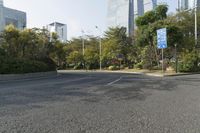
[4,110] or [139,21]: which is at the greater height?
[139,21]

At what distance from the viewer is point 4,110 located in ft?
30.1

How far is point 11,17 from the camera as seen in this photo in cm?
8844

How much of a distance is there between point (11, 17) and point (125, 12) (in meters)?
33.4

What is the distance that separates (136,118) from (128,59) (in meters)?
49.2

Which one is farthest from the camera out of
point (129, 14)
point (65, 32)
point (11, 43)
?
point (65, 32)

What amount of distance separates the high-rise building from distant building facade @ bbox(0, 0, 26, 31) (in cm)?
2609

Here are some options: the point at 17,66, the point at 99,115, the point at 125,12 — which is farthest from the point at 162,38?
the point at 125,12

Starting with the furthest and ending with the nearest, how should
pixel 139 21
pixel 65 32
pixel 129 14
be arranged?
pixel 65 32 < pixel 129 14 < pixel 139 21

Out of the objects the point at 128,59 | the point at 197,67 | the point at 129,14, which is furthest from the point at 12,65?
the point at 129,14

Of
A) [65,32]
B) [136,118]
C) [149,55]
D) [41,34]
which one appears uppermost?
[65,32]

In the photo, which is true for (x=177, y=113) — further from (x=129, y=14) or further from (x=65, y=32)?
(x=65, y=32)

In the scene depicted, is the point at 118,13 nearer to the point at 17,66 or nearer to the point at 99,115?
the point at 17,66

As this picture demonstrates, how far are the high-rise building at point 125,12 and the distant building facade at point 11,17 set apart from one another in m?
26.1

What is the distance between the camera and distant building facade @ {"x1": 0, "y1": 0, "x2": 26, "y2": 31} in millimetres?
85931
